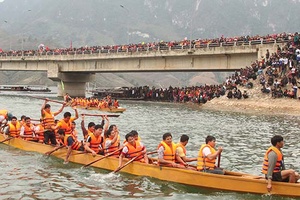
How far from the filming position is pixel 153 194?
48.5 feet

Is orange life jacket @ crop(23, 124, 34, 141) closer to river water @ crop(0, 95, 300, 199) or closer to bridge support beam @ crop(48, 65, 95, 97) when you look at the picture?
river water @ crop(0, 95, 300, 199)

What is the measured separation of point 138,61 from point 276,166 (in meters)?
50.6

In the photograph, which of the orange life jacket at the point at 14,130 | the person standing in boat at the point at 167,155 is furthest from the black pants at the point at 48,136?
the person standing in boat at the point at 167,155

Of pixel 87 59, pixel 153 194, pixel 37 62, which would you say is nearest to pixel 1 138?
pixel 153 194

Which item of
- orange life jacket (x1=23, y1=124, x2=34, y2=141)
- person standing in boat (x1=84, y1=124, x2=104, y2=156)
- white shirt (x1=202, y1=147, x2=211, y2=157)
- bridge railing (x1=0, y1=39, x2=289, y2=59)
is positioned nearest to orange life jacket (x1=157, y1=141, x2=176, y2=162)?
white shirt (x1=202, y1=147, x2=211, y2=157)

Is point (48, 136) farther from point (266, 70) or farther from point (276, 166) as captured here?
point (266, 70)

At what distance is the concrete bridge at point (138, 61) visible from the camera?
5194cm

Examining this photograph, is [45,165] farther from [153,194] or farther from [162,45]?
[162,45]

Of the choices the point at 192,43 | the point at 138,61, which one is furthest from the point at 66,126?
the point at 138,61

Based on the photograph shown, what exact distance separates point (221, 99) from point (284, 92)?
807 cm

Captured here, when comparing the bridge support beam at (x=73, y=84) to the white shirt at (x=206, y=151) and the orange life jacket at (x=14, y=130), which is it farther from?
the white shirt at (x=206, y=151)

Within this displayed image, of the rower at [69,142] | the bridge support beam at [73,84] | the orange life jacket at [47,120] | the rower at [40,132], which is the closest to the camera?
the rower at [69,142]

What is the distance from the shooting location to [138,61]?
63531mm

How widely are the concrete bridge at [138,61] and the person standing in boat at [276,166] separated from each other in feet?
119
